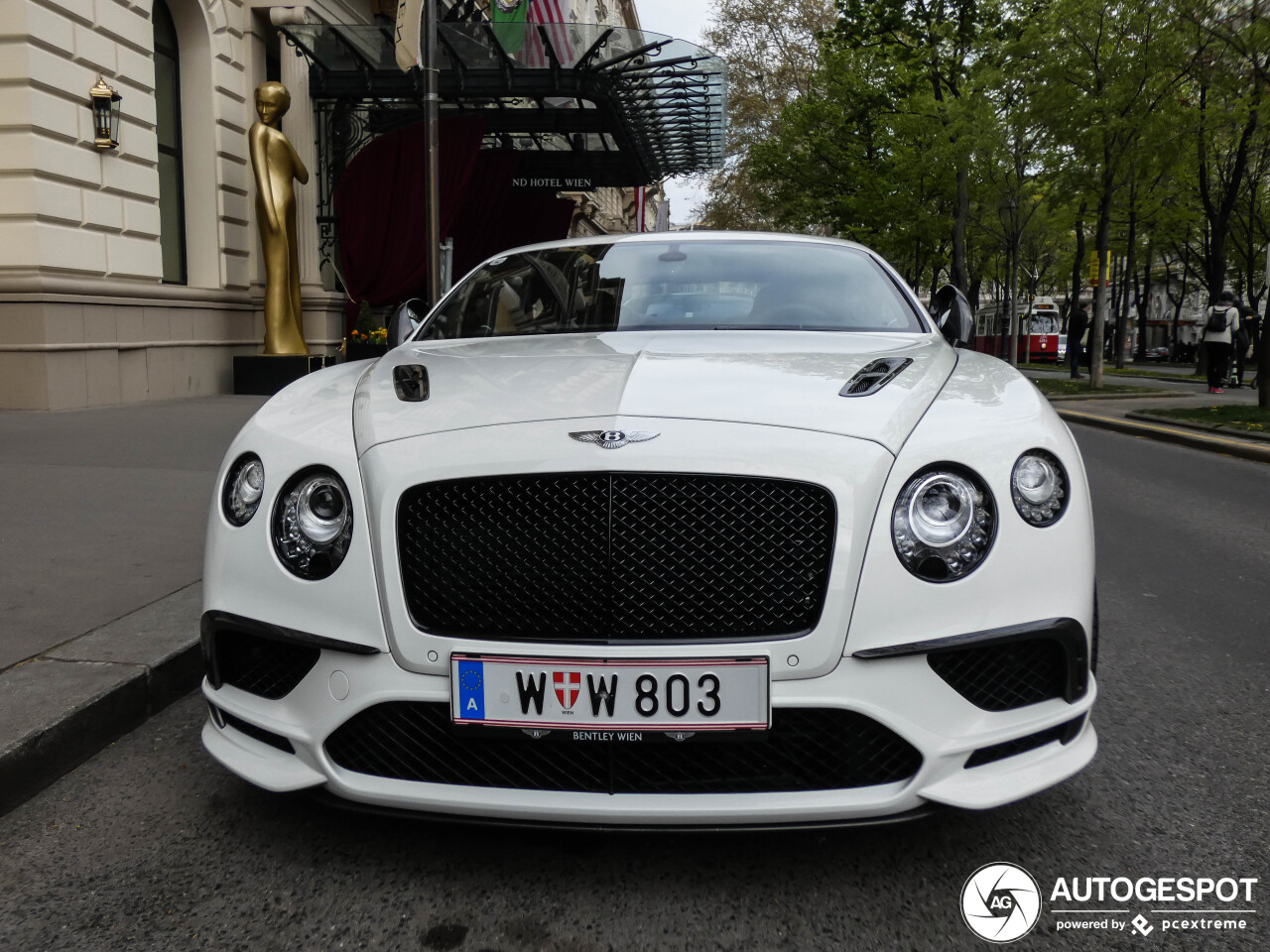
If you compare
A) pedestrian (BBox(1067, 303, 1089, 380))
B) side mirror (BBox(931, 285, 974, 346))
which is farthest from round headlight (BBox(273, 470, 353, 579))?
pedestrian (BBox(1067, 303, 1089, 380))

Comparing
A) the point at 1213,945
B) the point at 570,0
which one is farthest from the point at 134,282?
the point at 570,0

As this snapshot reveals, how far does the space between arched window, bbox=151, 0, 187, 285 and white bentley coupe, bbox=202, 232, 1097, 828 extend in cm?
1256

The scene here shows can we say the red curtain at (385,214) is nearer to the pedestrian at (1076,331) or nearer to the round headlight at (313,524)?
the pedestrian at (1076,331)

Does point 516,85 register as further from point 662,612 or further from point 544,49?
point 662,612

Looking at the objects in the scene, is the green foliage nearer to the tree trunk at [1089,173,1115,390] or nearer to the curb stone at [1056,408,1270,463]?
the tree trunk at [1089,173,1115,390]

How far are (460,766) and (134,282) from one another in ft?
38.0

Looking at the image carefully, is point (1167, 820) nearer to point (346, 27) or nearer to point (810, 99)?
point (346, 27)

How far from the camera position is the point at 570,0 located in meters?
35.8

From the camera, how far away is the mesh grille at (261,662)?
7.59 feet

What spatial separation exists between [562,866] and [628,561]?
2.22 feet

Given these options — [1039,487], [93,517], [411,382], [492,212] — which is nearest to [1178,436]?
[93,517]

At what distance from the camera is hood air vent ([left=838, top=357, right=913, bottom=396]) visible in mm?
2557

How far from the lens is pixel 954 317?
394 cm

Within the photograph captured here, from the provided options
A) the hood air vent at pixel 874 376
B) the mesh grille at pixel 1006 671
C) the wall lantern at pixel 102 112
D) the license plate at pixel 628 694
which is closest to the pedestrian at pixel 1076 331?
the wall lantern at pixel 102 112
